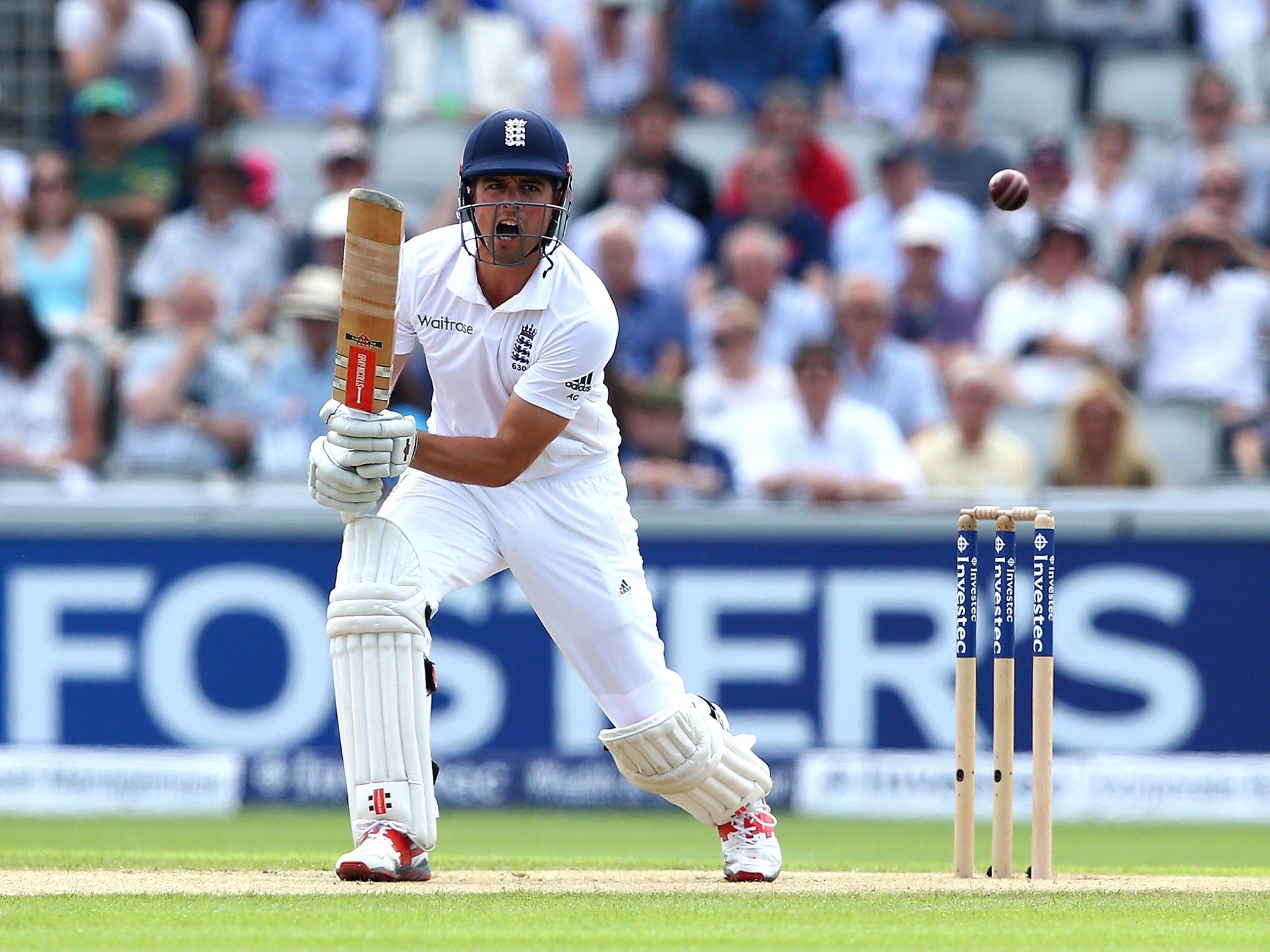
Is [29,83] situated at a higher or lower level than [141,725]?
higher

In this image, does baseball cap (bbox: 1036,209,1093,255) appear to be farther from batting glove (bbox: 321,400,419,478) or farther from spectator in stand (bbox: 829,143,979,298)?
batting glove (bbox: 321,400,419,478)

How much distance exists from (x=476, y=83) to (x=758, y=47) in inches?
59.8

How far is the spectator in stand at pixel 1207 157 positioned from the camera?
31.5 feet

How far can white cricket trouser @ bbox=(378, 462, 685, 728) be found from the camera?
15.6ft

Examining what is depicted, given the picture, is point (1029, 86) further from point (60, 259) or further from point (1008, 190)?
point (1008, 190)

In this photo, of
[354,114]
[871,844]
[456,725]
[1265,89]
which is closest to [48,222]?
[354,114]

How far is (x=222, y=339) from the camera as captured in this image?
8523mm

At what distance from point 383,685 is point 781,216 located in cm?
541

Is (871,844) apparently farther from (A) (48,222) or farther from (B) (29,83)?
(B) (29,83)

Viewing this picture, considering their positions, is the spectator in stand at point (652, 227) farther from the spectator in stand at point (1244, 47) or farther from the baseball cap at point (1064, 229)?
the spectator in stand at point (1244, 47)

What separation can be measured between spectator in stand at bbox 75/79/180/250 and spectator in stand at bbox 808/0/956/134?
135 inches

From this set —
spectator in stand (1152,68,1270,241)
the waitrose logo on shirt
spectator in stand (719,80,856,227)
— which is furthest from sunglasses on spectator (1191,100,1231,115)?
the waitrose logo on shirt

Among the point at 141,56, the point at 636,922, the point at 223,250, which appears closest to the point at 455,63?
the point at 141,56

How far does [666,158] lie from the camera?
9656 millimetres
